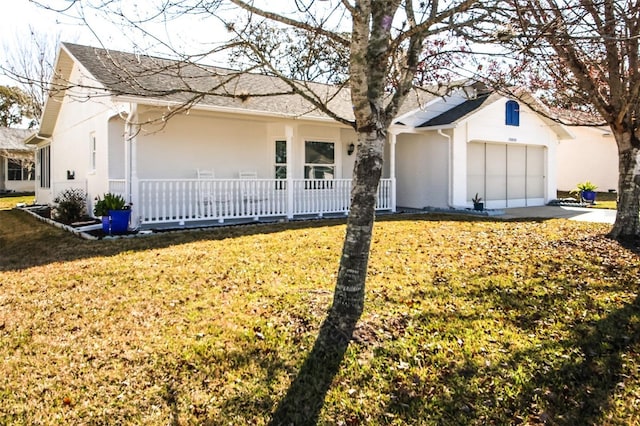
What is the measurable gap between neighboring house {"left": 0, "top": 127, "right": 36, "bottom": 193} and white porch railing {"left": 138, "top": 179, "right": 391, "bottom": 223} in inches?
914

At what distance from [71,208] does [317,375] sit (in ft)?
37.8

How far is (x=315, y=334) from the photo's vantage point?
438cm

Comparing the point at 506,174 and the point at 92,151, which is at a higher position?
the point at 92,151

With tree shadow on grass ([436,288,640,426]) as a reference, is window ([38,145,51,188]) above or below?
above

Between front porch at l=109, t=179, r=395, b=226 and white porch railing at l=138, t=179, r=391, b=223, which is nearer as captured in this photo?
front porch at l=109, t=179, r=395, b=226

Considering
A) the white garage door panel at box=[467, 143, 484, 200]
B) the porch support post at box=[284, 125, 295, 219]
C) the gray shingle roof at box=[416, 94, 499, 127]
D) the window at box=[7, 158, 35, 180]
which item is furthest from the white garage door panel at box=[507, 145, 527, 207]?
the window at box=[7, 158, 35, 180]

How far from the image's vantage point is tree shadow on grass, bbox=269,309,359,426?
3238mm

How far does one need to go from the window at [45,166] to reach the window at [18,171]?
11193 mm

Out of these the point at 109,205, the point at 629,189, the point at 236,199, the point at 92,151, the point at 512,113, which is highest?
the point at 512,113

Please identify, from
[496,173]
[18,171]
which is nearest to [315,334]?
[496,173]

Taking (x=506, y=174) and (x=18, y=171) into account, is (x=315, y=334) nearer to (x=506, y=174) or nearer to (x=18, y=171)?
(x=506, y=174)

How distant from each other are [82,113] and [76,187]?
2.28m

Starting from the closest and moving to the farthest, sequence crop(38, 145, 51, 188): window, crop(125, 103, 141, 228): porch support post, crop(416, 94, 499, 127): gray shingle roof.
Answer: crop(125, 103, 141, 228): porch support post, crop(416, 94, 499, 127): gray shingle roof, crop(38, 145, 51, 188): window

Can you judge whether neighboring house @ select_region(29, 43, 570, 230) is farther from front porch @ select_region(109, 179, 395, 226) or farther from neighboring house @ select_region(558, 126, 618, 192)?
neighboring house @ select_region(558, 126, 618, 192)
